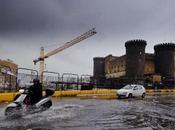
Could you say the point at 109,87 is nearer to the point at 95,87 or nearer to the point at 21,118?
the point at 95,87

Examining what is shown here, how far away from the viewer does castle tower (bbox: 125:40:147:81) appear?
73062 mm

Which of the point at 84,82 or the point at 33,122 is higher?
the point at 84,82

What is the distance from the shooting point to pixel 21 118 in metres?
14.9

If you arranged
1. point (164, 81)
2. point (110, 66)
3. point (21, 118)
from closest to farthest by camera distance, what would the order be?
1. point (21, 118)
2. point (164, 81)
3. point (110, 66)

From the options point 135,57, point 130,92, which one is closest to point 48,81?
point 130,92

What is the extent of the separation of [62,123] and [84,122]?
990 mm

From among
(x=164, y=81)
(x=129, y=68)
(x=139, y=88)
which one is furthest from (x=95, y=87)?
(x=129, y=68)

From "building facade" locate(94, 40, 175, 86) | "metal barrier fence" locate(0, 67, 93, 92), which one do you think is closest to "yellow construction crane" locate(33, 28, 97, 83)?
"building facade" locate(94, 40, 175, 86)

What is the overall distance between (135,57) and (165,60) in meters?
8.12

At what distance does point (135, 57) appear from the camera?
7362cm

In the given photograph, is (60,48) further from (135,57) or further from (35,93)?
(35,93)

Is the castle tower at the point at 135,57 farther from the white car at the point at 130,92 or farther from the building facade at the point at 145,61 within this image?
the white car at the point at 130,92

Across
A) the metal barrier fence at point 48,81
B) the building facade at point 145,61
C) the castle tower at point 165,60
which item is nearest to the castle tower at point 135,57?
the building facade at point 145,61

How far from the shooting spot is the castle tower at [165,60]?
249ft
